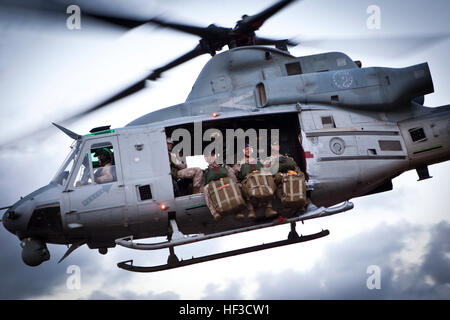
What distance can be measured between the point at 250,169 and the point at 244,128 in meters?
1.58

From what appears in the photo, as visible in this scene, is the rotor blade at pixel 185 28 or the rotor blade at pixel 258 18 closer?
the rotor blade at pixel 185 28

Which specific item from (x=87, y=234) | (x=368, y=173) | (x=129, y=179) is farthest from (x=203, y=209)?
(x=368, y=173)

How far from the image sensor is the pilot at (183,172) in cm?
942

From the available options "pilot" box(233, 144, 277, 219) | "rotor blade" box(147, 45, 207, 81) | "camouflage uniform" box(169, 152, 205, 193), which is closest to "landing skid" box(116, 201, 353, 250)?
"pilot" box(233, 144, 277, 219)

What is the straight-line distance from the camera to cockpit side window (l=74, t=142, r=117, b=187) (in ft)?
30.3

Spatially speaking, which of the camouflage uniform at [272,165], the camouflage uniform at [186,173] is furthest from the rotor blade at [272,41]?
the camouflage uniform at [186,173]

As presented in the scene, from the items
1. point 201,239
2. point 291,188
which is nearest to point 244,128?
point 291,188

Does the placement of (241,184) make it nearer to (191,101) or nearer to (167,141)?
(167,141)

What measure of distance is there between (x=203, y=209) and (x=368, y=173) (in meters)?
2.90

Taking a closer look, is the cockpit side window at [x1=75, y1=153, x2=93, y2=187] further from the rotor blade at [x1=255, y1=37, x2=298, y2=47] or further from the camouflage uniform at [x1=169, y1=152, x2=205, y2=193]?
the rotor blade at [x1=255, y1=37, x2=298, y2=47]

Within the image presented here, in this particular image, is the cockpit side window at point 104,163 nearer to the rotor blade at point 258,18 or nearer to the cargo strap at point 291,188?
the cargo strap at point 291,188

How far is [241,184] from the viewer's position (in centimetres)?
913

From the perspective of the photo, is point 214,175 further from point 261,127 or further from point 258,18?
point 258,18

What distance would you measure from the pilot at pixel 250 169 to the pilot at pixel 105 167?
2.03 meters
